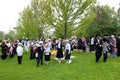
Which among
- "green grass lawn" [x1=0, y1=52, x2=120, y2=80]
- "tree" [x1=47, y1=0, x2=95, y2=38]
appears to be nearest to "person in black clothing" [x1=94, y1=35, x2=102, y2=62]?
"green grass lawn" [x1=0, y1=52, x2=120, y2=80]

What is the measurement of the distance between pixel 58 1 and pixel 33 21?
1060 cm

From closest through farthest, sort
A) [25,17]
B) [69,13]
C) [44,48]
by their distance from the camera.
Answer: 1. [44,48]
2. [69,13]
3. [25,17]

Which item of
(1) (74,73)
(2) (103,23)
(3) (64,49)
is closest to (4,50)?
(3) (64,49)

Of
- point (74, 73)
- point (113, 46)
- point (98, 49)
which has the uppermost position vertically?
point (113, 46)

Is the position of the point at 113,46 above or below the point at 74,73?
above

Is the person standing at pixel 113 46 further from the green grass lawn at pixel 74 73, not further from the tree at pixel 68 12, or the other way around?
the tree at pixel 68 12

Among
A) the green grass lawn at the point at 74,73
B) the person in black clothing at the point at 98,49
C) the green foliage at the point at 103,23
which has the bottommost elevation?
the green grass lawn at the point at 74,73

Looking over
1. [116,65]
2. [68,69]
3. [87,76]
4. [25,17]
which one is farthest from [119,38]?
[25,17]

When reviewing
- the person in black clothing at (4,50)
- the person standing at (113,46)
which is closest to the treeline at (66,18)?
the person in black clothing at (4,50)

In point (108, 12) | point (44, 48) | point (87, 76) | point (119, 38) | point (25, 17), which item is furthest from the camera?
point (108, 12)

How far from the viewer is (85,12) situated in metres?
36.3

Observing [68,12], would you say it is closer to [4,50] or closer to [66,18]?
[66,18]

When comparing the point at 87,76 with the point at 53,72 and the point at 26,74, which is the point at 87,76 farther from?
the point at 26,74

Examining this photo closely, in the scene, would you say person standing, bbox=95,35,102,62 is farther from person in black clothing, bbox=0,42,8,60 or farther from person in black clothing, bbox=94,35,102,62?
person in black clothing, bbox=0,42,8,60
